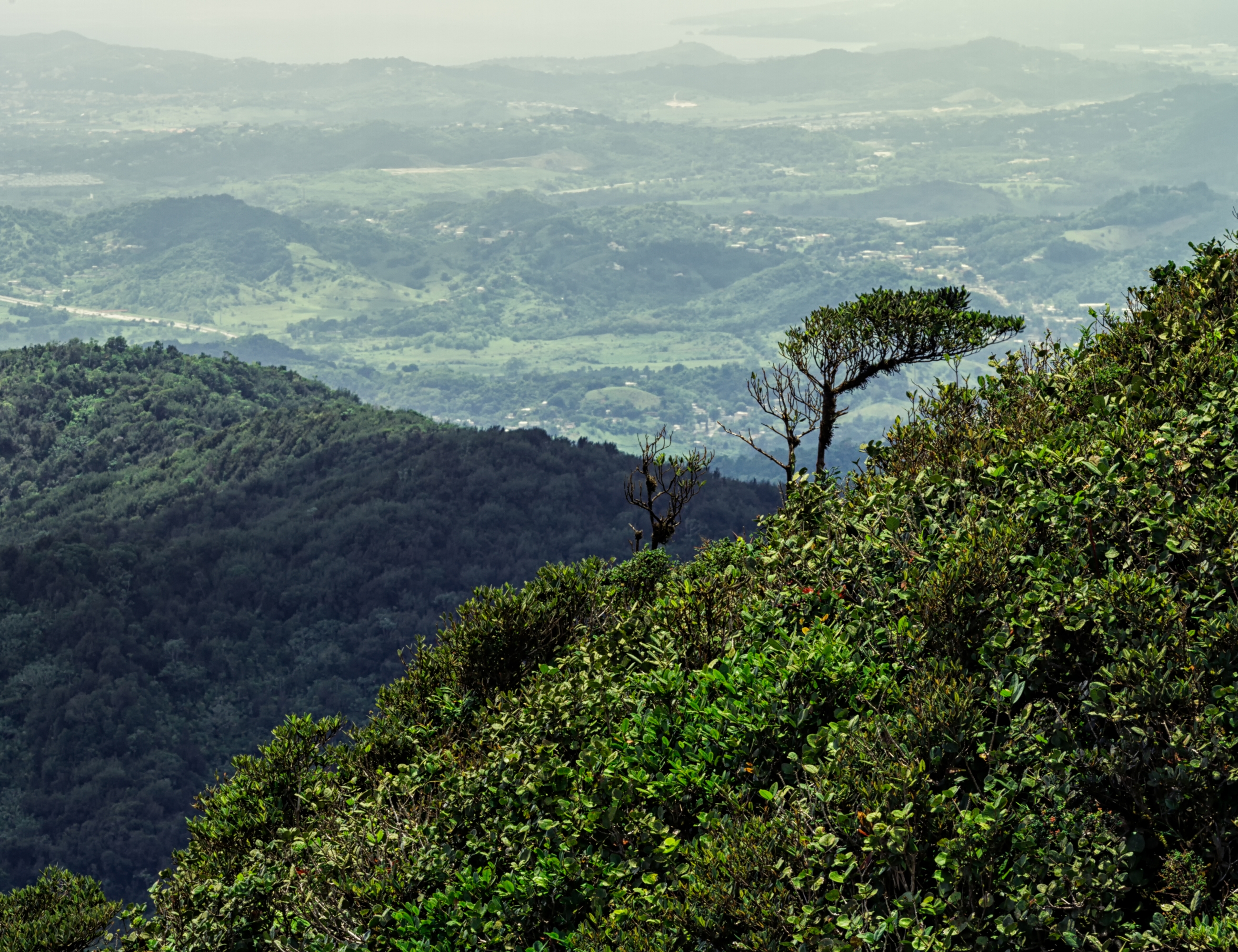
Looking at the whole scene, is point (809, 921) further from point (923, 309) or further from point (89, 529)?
point (89, 529)

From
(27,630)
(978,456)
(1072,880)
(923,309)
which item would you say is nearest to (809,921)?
(1072,880)

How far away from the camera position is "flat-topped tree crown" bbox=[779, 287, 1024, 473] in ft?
69.8

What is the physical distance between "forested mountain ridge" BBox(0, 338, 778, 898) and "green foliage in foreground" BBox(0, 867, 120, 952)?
58.6 m

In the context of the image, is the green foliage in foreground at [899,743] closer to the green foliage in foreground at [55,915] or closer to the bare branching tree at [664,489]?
the green foliage in foreground at [55,915]

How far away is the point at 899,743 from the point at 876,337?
15.2 metres

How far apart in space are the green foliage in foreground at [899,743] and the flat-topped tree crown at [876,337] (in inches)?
286

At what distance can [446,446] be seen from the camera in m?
138

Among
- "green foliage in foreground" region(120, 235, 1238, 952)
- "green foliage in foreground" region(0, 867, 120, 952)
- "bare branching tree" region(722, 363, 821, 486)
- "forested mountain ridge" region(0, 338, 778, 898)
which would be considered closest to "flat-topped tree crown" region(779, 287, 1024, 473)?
"bare branching tree" region(722, 363, 821, 486)

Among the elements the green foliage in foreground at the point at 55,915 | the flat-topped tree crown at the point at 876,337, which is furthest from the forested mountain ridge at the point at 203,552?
the flat-topped tree crown at the point at 876,337

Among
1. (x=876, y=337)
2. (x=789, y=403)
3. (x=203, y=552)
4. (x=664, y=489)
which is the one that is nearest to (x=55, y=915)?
(x=664, y=489)

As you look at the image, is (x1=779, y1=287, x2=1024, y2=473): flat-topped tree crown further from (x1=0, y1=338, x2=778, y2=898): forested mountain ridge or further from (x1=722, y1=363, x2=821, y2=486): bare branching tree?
(x1=0, y1=338, x2=778, y2=898): forested mountain ridge

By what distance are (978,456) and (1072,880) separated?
18.2 feet

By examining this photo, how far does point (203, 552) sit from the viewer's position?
106m

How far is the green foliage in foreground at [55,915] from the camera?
1625 cm
